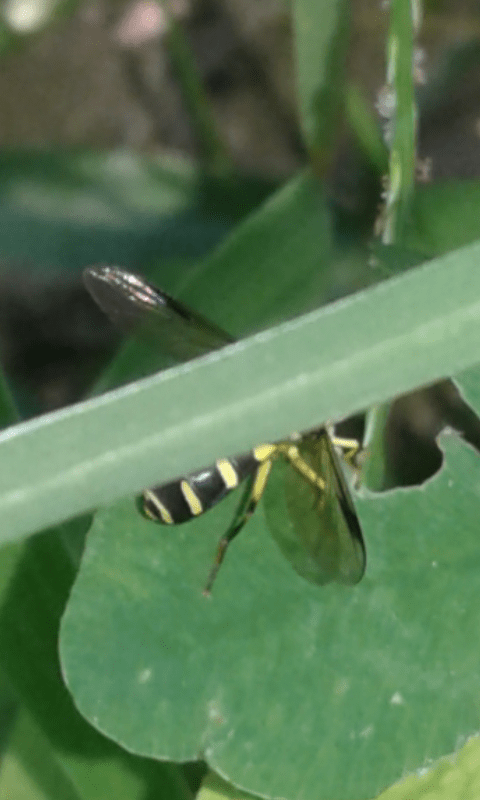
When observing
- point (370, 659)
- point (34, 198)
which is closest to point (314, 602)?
point (370, 659)

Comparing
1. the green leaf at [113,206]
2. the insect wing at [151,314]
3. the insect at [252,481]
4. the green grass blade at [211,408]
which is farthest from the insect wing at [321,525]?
the green leaf at [113,206]

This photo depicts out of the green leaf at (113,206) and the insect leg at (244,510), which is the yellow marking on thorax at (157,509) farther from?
the green leaf at (113,206)

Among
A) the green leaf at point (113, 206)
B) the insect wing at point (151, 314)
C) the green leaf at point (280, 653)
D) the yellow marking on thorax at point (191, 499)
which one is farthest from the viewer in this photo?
the green leaf at point (113, 206)

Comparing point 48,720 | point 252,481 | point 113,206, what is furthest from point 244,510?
point 113,206

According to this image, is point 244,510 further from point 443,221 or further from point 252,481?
point 443,221

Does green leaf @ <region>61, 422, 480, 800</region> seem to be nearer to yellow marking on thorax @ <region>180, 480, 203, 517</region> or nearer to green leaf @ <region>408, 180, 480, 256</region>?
yellow marking on thorax @ <region>180, 480, 203, 517</region>

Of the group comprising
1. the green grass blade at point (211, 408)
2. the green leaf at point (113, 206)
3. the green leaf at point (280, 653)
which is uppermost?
the green grass blade at point (211, 408)
